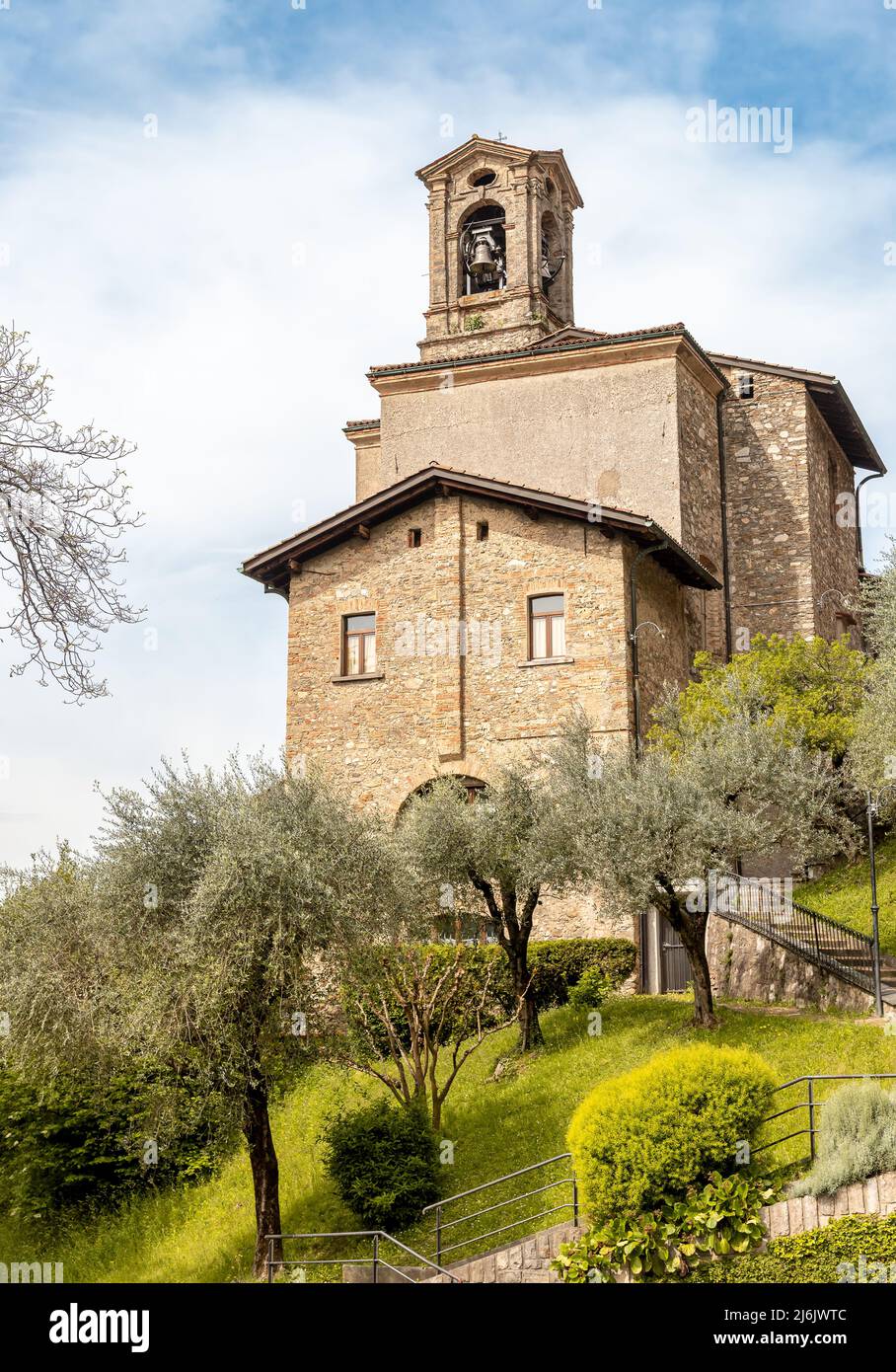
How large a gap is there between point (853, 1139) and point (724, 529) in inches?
788

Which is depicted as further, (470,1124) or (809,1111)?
(470,1124)

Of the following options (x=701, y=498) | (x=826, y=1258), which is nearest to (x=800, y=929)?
(x=826, y=1258)

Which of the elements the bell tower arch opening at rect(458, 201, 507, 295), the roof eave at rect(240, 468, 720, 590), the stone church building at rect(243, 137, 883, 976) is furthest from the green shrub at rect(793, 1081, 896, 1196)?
the bell tower arch opening at rect(458, 201, 507, 295)

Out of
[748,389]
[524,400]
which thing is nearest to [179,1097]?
[524,400]

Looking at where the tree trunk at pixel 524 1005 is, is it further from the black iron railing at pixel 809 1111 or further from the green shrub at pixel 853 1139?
the green shrub at pixel 853 1139

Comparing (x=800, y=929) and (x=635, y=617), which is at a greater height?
(x=635, y=617)

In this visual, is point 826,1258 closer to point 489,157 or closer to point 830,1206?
point 830,1206

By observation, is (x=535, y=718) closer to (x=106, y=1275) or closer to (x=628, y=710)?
(x=628, y=710)

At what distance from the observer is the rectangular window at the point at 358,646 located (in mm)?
26906

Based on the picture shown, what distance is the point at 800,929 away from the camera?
70.1ft

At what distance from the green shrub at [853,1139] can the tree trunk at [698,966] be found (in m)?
5.39

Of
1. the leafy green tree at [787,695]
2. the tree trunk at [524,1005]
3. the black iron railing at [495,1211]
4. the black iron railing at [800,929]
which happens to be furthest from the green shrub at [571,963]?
the black iron railing at [495,1211]

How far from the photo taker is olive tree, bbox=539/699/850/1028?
62.3 ft

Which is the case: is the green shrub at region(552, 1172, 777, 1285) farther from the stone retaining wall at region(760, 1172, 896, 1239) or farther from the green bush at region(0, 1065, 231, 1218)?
the green bush at region(0, 1065, 231, 1218)
